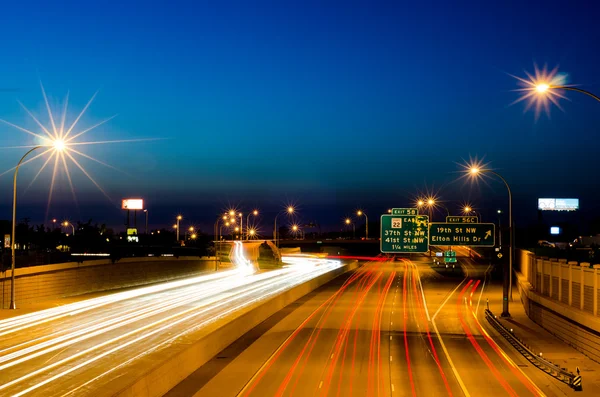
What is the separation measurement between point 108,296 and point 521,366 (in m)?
33.5

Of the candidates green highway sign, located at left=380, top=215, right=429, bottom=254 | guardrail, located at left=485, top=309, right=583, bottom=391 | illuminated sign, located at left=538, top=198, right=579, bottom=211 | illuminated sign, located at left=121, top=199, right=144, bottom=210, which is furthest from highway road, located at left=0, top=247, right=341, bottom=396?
illuminated sign, located at left=538, top=198, right=579, bottom=211

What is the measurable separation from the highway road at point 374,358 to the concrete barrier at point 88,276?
1921cm

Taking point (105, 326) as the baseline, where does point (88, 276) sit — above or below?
above

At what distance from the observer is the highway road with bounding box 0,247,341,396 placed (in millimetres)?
18078

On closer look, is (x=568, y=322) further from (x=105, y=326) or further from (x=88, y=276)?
(x=88, y=276)

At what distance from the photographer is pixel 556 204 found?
14338 cm

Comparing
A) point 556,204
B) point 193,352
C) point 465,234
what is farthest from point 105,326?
point 556,204

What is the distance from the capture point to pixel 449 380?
21.9 m

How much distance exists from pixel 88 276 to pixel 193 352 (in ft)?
126

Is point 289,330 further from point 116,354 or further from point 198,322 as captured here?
point 116,354

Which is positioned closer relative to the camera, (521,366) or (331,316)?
(521,366)

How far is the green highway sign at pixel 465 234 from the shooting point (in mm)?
42094

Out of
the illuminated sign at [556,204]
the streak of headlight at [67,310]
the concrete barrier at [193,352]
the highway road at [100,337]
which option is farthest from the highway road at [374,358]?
the illuminated sign at [556,204]

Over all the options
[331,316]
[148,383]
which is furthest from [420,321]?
[148,383]
